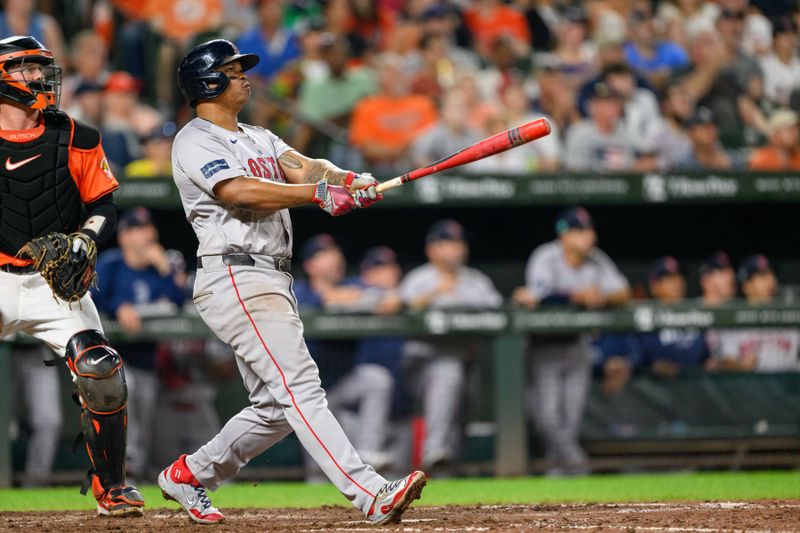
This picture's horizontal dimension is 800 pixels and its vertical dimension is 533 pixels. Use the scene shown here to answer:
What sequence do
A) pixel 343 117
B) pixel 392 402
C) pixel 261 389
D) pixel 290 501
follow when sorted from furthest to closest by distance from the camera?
1. pixel 343 117
2. pixel 392 402
3. pixel 290 501
4. pixel 261 389

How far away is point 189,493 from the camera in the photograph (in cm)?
434

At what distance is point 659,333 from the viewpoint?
7.41 meters

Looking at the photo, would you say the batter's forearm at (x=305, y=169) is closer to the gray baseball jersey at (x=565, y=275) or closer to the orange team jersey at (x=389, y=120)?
the gray baseball jersey at (x=565, y=275)

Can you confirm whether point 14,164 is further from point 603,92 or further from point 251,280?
point 603,92

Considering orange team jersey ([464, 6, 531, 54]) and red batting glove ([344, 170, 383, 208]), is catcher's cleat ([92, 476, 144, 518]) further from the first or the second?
orange team jersey ([464, 6, 531, 54])

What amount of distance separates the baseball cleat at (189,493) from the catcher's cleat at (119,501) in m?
0.16

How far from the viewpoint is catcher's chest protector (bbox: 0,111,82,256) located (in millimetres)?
4488

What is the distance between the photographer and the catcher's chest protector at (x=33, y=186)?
4488mm

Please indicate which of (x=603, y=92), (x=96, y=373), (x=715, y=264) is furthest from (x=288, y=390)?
(x=603, y=92)

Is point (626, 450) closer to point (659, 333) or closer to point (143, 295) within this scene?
point (659, 333)

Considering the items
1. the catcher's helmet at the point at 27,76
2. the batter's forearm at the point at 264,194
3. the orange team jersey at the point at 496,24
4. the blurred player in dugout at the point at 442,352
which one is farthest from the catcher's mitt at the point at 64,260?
the orange team jersey at the point at 496,24

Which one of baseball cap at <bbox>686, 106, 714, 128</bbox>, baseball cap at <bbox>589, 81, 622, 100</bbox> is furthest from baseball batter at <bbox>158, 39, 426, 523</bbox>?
baseball cap at <bbox>686, 106, 714, 128</bbox>

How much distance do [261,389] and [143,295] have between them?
123 inches

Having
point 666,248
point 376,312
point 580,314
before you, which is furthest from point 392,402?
point 666,248
